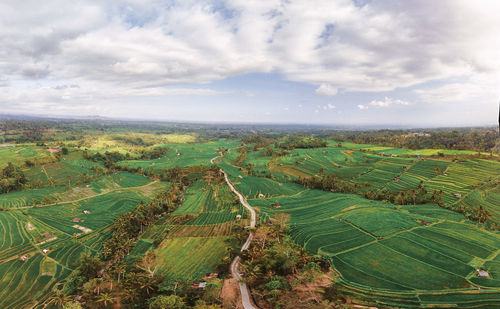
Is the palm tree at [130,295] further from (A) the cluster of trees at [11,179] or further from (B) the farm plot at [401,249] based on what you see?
(A) the cluster of trees at [11,179]

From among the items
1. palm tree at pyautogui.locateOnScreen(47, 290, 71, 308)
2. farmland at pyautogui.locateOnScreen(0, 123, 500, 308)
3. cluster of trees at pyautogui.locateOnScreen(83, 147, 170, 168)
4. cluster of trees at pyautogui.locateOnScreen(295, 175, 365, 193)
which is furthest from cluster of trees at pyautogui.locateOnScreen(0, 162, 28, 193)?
cluster of trees at pyautogui.locateOnScreen(295, 175, 365, 193)

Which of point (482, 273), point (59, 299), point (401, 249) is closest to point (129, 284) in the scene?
point (59, 299)

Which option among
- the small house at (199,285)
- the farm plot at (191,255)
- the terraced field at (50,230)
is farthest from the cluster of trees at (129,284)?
the terraced field at (50,230)

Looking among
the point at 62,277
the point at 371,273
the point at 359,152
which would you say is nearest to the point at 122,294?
the point at 62,277

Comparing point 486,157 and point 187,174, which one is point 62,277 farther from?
point 486,157

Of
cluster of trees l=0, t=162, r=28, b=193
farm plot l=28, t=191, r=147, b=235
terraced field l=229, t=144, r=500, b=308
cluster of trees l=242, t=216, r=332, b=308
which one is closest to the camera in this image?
cluster of trees l=242, t=216, r=332, b=308

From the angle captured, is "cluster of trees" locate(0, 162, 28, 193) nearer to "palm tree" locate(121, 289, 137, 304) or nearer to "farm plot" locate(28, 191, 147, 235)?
"farm plot" locate(28, 191, 147, 235)
